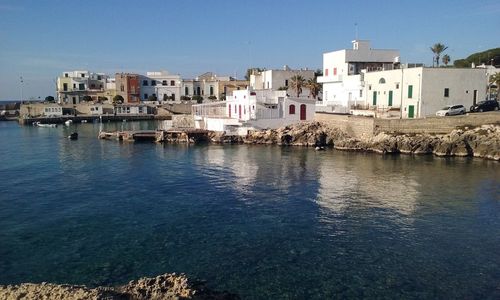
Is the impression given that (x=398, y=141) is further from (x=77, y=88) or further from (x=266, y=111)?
(x=77, y=88)

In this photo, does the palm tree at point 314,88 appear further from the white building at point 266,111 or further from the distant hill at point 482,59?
the distant hill at point 482,59

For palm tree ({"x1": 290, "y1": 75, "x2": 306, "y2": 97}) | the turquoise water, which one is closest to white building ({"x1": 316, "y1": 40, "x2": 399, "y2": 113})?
palm tree ({"x1": 290, "y1": 75, "x2": 306, "y2": 97})

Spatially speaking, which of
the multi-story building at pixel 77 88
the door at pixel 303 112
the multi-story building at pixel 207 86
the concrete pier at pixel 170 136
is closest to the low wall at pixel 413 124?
the door at pixel 303 112

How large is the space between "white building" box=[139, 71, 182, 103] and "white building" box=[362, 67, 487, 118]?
80.0 meters

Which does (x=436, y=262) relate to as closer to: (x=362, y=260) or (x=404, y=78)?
(x=362, y=260)

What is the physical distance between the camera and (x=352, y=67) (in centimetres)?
6819

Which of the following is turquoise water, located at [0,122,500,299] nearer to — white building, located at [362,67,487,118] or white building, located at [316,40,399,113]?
white building, located at [362,67,487,118]

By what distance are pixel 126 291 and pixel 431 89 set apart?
49.2 metres

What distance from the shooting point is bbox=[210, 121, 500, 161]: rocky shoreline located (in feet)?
155

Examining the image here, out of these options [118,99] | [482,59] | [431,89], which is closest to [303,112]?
[431,89]

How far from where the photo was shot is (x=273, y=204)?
30.5 metres

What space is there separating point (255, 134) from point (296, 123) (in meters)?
6.70

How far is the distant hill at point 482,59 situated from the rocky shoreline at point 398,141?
1791 inches

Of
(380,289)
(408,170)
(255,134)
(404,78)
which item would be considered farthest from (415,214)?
(255,134)
